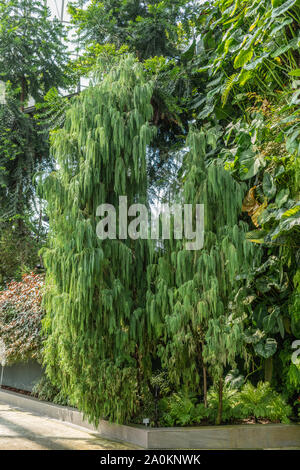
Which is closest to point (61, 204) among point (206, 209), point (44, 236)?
point (206, 209)

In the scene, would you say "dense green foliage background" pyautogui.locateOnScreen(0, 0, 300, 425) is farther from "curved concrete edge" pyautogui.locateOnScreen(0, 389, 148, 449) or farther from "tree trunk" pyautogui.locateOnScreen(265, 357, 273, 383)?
"curved concrete edge" pyautogui.locateOnScreen(0, 389, 148, 449)

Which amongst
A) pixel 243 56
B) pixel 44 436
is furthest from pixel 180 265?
pixel 44 436

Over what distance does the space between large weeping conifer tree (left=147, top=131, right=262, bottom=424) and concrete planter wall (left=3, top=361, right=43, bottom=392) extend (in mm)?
3573

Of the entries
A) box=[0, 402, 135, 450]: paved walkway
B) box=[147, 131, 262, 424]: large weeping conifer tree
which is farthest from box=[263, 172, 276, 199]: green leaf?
box=[0, 402, 135, 450]: paved walkway

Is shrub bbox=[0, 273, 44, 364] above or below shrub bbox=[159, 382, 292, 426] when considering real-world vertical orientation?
above

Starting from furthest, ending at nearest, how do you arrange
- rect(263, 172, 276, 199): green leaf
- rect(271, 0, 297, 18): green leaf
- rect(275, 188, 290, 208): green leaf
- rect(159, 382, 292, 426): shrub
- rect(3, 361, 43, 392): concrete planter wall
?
1. rect(3, 361, 43, 392): concrete planter wall
2. rect(159, 382, 292, 426): shrub
3. rect(263, 172, 276, 199): green leaf
4. rect(275, 188, 290, 208): green leaf
5. rect(271, 0, 297, 18): green leaf

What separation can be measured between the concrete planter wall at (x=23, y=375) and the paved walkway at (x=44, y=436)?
1.40m

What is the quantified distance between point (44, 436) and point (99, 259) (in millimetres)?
2220

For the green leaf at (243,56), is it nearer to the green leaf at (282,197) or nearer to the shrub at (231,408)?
the green leaf at (282,197)

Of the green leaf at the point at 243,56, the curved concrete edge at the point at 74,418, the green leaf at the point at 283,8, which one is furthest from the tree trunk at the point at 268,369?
the green leaf at the point at 283,8

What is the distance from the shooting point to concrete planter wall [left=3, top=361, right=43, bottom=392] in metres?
7.12

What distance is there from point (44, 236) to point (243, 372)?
587 cm

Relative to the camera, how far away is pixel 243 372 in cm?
543

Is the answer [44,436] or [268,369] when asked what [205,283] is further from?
[44,436]
